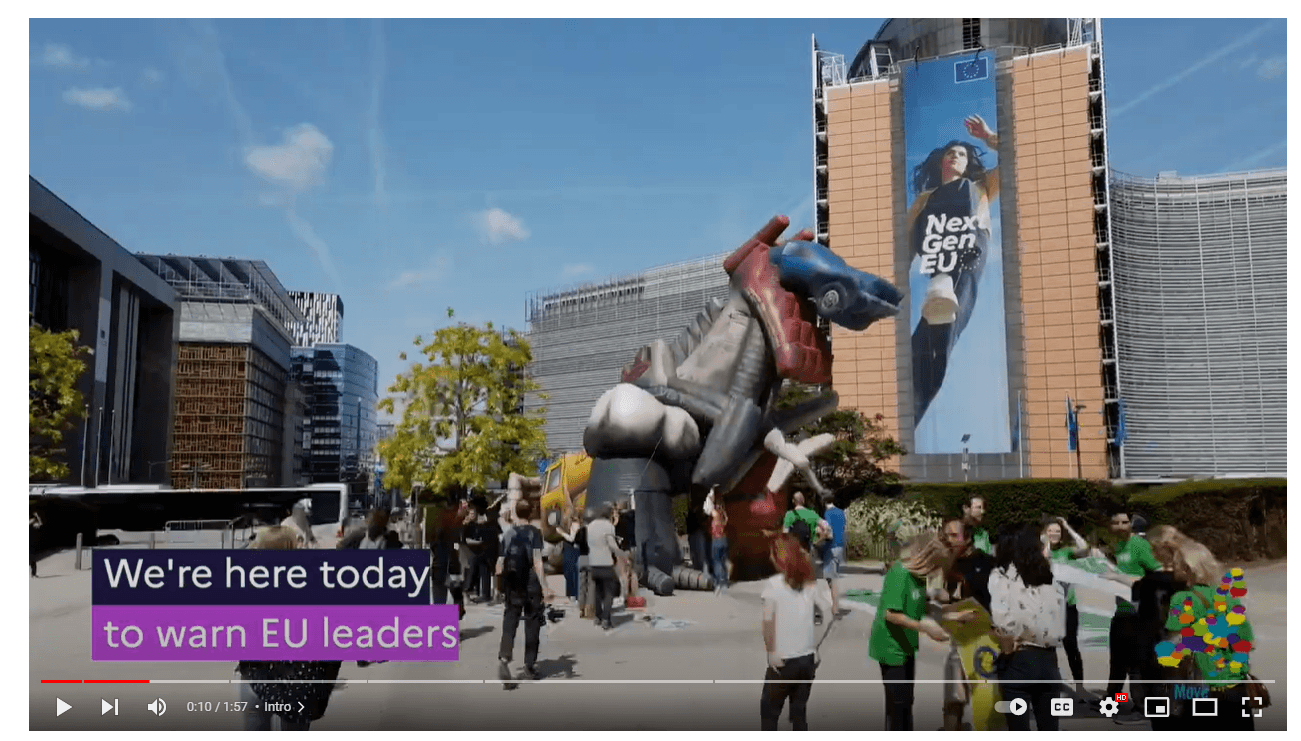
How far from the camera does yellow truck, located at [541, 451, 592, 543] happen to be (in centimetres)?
874

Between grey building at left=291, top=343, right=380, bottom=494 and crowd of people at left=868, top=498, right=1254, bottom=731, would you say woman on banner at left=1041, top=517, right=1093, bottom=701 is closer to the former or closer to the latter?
crowd of people at left=868, top=498, right=1254, bottom=731

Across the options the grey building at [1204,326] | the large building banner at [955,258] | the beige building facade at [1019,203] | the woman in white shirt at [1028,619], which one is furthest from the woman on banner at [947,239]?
the woman in white shirt at [1028,619]

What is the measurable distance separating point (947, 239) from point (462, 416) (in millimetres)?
15995

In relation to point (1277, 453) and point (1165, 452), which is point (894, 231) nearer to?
point (1165, 452)

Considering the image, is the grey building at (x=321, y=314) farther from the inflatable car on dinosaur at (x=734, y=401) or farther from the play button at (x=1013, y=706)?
the play button at (x=1013, y=706)

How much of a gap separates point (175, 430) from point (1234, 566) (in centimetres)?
654

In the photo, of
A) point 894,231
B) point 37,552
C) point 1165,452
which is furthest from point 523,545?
point 894,231

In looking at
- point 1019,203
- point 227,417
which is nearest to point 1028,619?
point 227,417

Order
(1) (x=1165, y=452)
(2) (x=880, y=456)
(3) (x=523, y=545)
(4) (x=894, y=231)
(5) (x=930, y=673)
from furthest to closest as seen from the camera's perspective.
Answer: (4) (x=894, y=231), (2) (x=880, y=456), (1) (x=1165, y=452), (3) (x=523, y=545), (5) (x=930, y=673)

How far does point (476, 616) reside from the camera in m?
5.89

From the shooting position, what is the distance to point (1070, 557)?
19.3 feet

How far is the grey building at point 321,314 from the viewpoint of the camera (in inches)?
241

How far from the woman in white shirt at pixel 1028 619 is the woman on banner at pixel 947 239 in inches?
478

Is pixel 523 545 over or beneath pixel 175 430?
beneath
